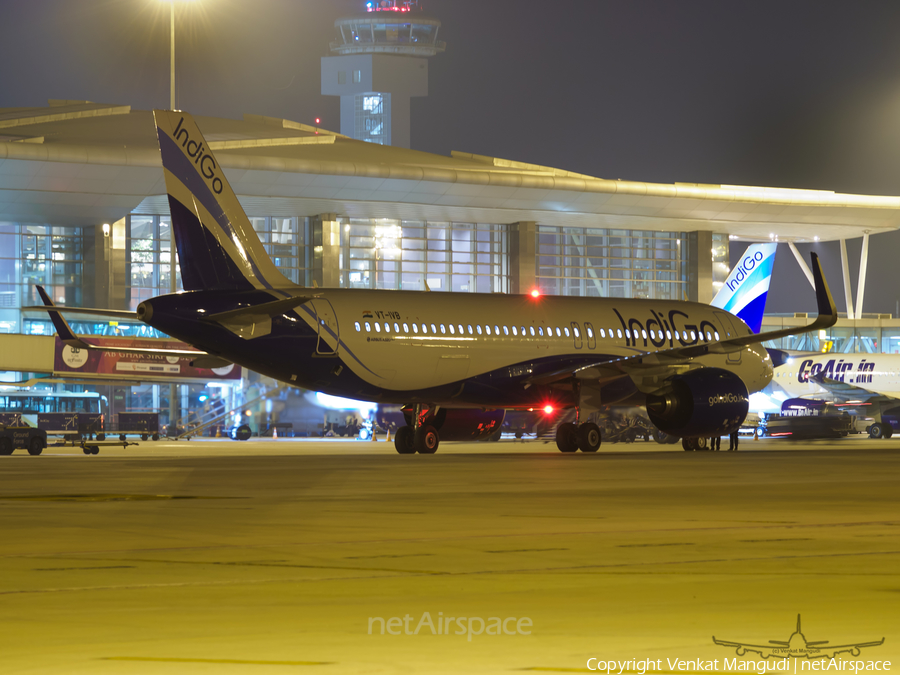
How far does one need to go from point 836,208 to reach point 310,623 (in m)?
74.4

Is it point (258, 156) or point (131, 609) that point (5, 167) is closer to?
point (258, 156)

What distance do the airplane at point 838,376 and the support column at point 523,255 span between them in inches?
758

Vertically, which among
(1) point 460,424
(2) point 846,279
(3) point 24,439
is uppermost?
(2) point 846,279

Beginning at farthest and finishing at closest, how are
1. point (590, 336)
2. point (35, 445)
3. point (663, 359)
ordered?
1. point (35, 445)
2. point (590, 336)
3. point (663, 359)

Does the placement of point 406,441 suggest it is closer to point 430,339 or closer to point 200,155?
point 430,339

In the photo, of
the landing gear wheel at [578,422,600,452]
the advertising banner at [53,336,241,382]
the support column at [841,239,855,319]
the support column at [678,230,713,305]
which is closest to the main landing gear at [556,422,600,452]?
the landing gear wheel at [578,422,600,452]

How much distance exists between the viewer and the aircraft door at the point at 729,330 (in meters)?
32.0

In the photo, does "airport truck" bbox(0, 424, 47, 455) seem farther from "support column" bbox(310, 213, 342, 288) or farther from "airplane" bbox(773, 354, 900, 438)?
"airplane" bbox(773, 354, 900, 438)

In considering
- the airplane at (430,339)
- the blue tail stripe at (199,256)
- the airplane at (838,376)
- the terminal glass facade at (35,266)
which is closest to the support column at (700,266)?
the airplane at (838,376)

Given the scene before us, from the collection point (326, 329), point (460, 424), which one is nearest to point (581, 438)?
point (460, 424)

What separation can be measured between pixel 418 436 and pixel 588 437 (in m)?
4.11

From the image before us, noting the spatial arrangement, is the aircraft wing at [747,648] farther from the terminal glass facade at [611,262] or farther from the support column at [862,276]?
the support column at [862,276]

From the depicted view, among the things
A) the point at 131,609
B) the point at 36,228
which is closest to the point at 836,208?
the point at 36,228

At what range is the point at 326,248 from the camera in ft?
227
